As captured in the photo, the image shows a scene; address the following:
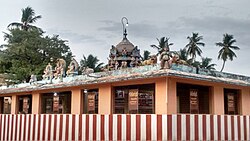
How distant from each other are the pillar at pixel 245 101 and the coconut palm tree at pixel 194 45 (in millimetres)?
36072

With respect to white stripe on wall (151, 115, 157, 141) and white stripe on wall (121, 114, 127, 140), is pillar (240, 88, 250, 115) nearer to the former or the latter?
white stripe on wall (151, 115, 157, 141)

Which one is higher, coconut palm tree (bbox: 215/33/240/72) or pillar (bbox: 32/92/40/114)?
coconut palm tree (bbox: 215/33/240/72)

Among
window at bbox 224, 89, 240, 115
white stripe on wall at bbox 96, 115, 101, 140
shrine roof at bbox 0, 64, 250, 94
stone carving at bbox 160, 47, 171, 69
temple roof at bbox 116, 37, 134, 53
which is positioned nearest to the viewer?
shrine roof at bbox 0, 64, 250, 94

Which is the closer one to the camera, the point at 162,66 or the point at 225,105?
the point at 162,66

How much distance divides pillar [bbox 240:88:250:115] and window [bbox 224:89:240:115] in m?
0.17

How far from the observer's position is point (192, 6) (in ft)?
65.8

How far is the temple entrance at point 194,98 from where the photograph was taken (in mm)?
12484

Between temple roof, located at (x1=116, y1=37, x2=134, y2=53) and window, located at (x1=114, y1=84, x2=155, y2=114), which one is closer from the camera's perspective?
window, located at (x1=114, y1=84, x2=155, y2=114)

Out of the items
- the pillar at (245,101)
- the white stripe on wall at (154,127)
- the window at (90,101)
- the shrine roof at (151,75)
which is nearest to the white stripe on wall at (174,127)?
the white stripe on wall at (154,127)

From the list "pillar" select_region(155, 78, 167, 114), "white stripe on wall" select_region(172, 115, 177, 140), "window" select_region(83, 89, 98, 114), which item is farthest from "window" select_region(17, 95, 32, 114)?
"white stripe on wall" select_region(172, 115, 177, 140)

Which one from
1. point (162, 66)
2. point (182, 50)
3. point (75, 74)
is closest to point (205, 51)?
point (182, 50)

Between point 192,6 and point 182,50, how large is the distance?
97.8 feet

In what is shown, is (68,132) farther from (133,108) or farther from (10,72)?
(10,72)

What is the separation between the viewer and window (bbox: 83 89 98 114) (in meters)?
13.4
